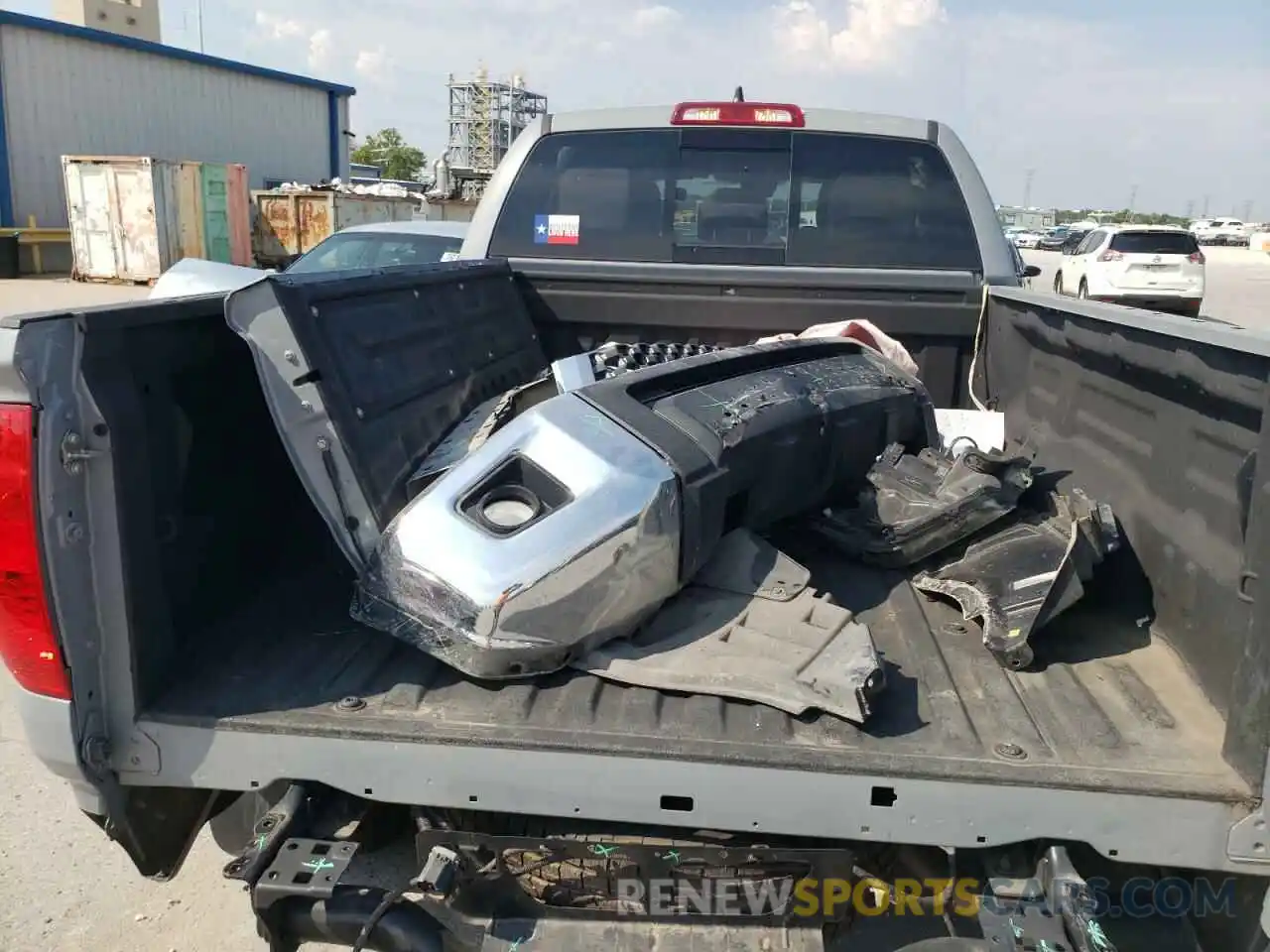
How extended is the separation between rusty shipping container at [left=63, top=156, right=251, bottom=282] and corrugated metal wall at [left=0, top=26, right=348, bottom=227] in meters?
3.67

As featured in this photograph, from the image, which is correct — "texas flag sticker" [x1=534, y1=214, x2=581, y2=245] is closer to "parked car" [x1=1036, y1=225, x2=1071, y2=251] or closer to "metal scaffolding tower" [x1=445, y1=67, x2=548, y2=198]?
"parked car" [x1=1036, y1=225, x2=1071, y2=251]

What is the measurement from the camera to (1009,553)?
256 centimetres

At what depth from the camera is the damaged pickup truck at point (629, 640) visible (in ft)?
6.12

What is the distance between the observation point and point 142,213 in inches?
792

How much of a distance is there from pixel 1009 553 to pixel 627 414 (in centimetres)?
104

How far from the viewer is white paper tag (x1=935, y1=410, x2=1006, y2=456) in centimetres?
353

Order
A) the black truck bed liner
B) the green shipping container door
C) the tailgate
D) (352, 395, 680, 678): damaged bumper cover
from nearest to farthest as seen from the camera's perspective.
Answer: the black truck bed liner → (352, 395, 680, 678): damaged bumper cover → the tailgate → the green shipping container door

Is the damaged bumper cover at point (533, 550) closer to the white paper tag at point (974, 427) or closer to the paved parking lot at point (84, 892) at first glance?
the paved parking lot at point (84, 892)

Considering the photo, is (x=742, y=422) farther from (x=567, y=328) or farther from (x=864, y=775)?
(x=567, y=328)

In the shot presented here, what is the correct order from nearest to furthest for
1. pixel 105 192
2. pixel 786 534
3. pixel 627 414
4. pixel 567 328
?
pixel 627 414 → pixel 786 534 → pixel 567 328 → pixel 105 192

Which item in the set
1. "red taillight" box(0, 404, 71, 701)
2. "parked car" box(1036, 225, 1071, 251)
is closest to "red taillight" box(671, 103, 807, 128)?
"red taillight" box(0, 404, 71, 701)

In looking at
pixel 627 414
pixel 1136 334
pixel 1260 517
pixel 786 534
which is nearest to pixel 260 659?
pixel 627 414

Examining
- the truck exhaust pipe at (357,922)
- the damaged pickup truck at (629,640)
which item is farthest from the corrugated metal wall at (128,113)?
the truck exhaust pipe at (357,922)

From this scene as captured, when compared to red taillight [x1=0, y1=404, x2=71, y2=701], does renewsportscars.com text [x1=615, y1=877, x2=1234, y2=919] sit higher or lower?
lower
